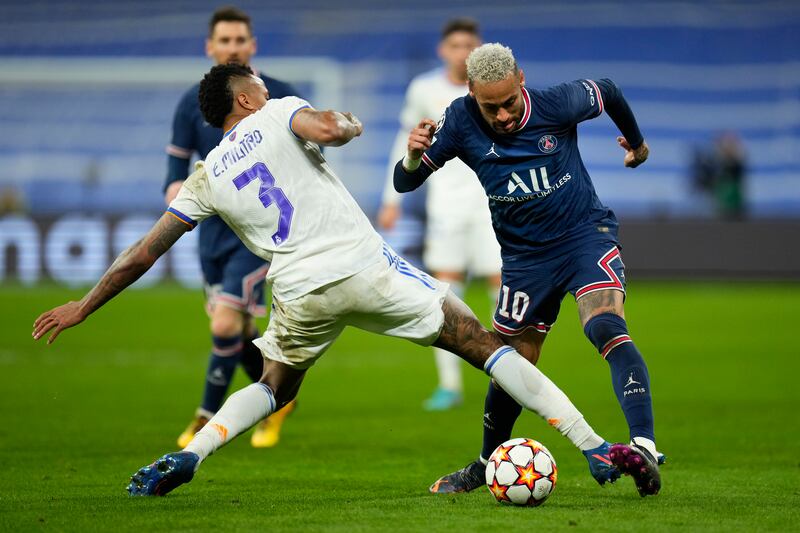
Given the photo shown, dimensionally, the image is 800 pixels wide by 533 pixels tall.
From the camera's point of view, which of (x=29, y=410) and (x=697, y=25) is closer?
(x=29, y=410)

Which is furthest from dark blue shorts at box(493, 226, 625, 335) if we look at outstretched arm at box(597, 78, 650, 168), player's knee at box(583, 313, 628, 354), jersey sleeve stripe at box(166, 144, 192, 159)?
jersey sleeve stripe at box(166, 144, 192, 159)

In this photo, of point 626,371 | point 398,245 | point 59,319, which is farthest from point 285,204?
point 398,245

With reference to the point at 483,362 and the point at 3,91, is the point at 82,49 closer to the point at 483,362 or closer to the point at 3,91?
the point at 3,91

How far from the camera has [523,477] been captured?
17.4ft

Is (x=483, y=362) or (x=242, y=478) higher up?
(x=483, y=362)

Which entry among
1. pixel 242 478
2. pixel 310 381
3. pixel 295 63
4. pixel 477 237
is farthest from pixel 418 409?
pixel 295 63

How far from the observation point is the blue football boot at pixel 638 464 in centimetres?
500

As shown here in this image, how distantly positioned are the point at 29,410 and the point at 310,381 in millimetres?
3079

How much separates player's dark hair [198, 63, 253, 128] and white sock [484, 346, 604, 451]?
67.4 inches

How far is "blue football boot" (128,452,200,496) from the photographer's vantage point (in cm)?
518

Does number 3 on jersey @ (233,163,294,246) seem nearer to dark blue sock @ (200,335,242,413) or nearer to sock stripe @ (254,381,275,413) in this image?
sock stripe @ (254,381,275,413)

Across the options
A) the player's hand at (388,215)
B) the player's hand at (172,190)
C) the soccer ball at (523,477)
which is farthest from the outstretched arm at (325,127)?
the player's hand at (388,215)

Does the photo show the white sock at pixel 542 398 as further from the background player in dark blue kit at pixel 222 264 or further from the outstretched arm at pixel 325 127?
the background player in dark blue kit at pixel 222 264

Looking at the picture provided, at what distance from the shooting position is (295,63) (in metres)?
21.0
